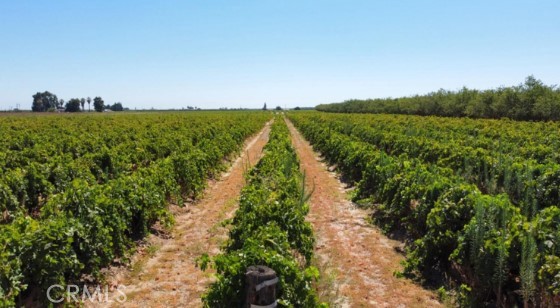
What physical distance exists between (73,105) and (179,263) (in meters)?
140

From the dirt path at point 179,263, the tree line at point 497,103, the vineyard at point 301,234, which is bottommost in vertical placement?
the dirt path at point 179,263

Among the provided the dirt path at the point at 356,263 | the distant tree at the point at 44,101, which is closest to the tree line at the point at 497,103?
the dirt path at the point at 356,263

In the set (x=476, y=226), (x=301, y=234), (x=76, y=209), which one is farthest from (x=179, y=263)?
(x=476, y=226)

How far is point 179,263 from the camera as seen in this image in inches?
312

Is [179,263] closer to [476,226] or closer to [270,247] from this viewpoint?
[270,247]

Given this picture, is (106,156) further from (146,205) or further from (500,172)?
(500,172)

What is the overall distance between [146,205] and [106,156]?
6.17 m

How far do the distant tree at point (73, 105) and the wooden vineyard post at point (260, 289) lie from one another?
143 m

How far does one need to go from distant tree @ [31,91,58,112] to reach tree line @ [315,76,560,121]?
130 metres

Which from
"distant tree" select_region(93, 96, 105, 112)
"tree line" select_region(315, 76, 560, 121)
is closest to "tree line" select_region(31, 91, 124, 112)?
"distant tree" select_region(93, 96, 105, 112)

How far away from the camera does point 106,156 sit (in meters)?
14.2

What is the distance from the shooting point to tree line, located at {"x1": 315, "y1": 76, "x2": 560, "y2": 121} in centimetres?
3981

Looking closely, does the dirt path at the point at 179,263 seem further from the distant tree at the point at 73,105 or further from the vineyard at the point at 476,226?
the distant tree at the point at 73,105

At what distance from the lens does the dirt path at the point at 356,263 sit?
6539 millimetres
